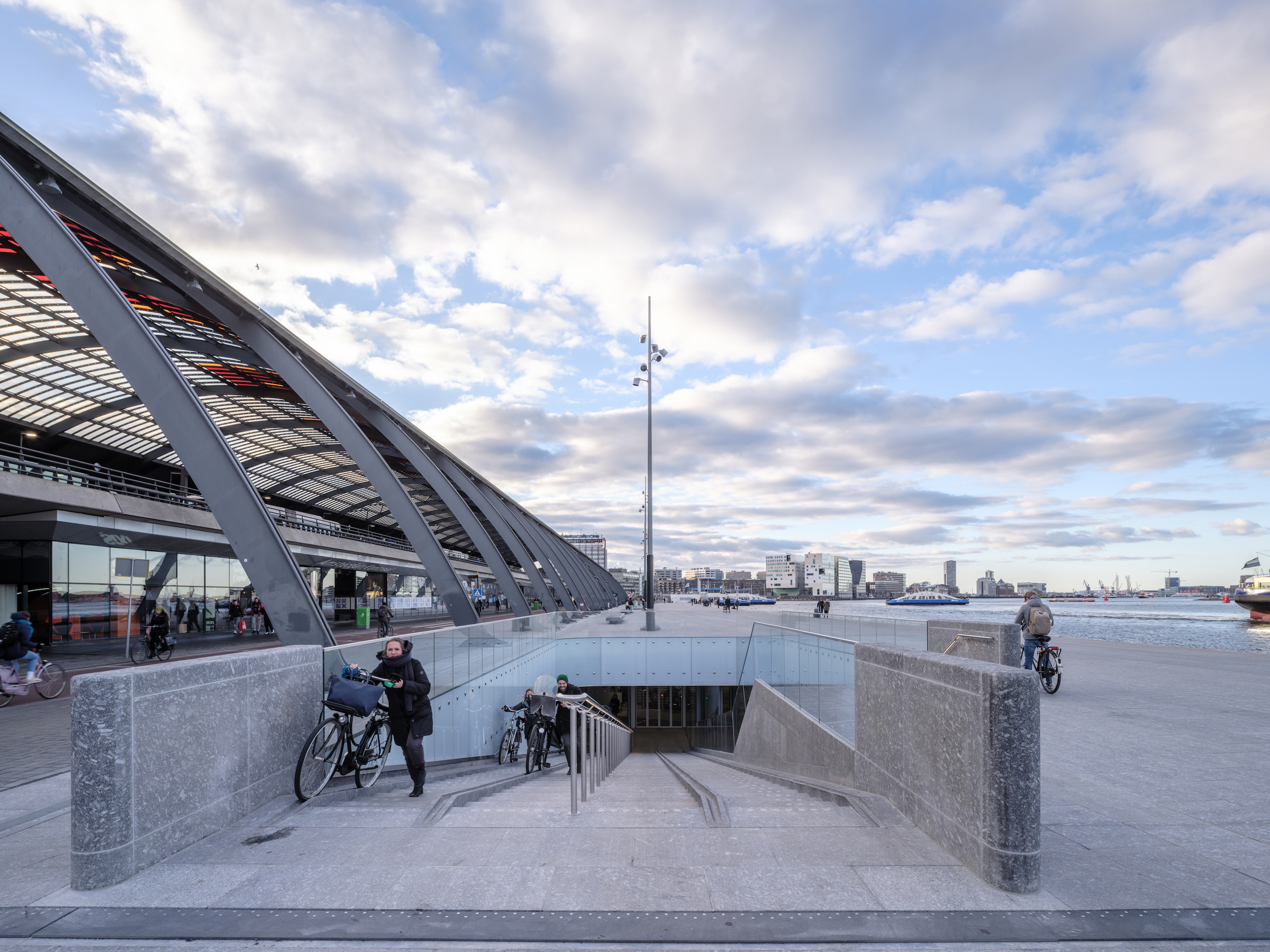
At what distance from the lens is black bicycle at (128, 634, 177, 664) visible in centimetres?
1806

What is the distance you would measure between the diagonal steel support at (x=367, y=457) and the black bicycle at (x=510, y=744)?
433cm

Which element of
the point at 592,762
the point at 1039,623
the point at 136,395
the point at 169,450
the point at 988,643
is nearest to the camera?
the point at 988,643

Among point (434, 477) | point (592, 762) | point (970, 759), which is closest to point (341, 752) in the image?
point (592, 762)

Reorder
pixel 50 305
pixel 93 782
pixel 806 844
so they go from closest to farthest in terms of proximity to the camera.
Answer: pixel 93 782
pixel 806 844
pixel 50 305

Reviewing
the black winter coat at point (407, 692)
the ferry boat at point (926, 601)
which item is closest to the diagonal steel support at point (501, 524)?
the black winter coat at point (407, 692)

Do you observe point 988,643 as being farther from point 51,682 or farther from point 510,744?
point 51,682

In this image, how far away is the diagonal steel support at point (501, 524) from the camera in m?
26.4

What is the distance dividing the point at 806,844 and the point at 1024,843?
50.0 inches

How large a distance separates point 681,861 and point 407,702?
10.1 ft

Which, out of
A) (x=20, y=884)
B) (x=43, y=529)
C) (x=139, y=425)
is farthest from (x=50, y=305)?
(x=20, y=884)

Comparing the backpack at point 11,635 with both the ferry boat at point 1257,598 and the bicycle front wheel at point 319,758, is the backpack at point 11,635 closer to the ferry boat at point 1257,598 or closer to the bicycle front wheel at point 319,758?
the bicycle front wheel at point 319,758

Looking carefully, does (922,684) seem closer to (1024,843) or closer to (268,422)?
(1024,843)

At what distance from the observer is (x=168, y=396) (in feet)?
31.3

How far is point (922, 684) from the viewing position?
15.3 ft
